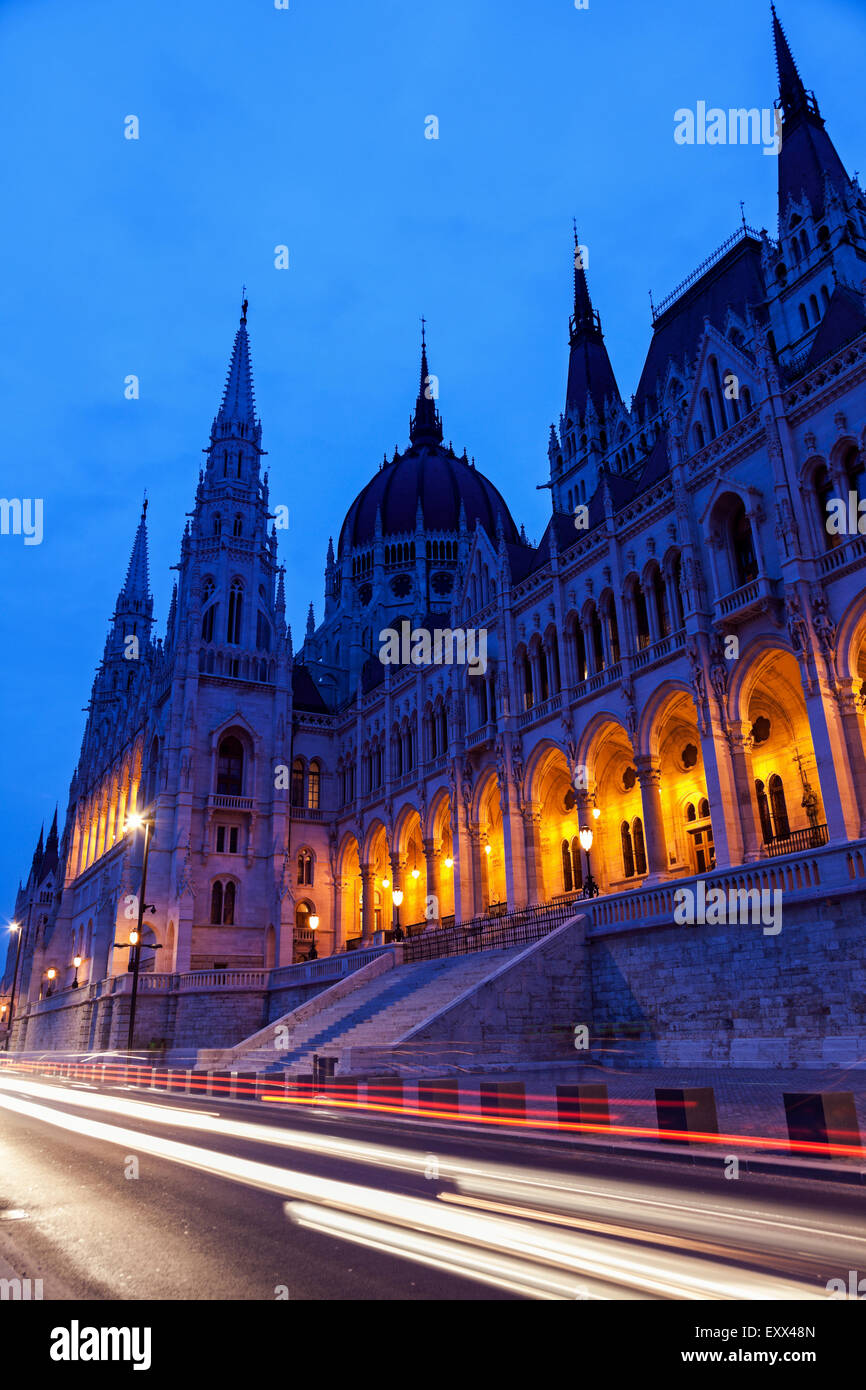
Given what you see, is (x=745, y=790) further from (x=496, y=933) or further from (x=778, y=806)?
(x=496, y=933)

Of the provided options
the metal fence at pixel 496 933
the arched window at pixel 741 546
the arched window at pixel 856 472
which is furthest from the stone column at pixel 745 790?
the arched window at pixel 856 472

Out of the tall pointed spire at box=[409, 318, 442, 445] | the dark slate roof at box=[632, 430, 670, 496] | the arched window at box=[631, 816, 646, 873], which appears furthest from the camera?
the tall pointed spire at box=[409, 318, 442, 445]

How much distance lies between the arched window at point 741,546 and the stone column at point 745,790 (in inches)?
201

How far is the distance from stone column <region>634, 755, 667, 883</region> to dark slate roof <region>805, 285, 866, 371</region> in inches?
549

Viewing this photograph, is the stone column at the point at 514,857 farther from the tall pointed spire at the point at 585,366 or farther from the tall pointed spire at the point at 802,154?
the tall pointed spire at the point at 802,154

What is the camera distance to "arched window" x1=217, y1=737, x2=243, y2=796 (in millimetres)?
52438

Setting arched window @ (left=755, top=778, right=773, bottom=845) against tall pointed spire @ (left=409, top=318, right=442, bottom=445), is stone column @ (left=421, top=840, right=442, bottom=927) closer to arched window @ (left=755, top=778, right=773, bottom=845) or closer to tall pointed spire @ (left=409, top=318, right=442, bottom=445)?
arched window @ (left=755, top=778, right=773, bottom=845)

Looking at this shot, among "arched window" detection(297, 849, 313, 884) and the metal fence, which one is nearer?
the metal fence

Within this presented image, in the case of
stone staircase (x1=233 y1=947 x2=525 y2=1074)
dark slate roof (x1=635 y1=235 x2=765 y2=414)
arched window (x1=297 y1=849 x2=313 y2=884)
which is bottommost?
stone staircase (x1=233 y1=947 x2=525 y2=1074)

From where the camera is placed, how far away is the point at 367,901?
167ft

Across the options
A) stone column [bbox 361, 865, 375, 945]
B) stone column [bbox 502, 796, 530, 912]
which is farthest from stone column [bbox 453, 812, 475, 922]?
stone column [bbox 361, 865, 375, 945]

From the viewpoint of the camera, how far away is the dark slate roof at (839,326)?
27.2m
